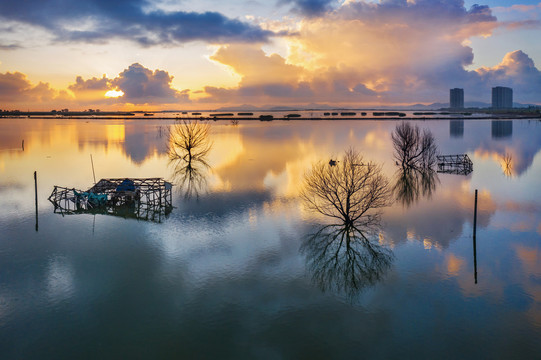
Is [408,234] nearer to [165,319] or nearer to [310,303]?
[310,303]

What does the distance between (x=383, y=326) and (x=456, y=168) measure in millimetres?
59076

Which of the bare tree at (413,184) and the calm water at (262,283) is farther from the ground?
the bare tree at (413,184)

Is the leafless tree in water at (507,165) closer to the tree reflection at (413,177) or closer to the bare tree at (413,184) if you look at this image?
the tree reflection at (413,177)

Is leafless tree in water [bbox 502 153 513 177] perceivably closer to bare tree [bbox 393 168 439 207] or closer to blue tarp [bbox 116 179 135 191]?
bare tree [bbox 393 168 439 207]

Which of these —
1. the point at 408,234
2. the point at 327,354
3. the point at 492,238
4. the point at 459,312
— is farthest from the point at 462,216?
the point at 327,354

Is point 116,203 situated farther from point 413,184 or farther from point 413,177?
point 413,177

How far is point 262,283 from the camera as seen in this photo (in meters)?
25.9

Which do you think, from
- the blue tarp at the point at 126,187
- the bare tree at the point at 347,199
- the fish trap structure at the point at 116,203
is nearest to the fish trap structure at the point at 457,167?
the bare tree at the point at 347,199

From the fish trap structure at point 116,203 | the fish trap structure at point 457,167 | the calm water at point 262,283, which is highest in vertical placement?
the fish trap structure at point 457,167

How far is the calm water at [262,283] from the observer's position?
19.7 metres

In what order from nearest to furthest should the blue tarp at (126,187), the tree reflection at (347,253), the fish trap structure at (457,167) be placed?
the tree reflection at (347,253), the blue tarp at (126,187), the fish trap structure at (457,167)

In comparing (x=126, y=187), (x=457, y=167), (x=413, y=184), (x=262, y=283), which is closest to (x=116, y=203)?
(x=126, y=187)

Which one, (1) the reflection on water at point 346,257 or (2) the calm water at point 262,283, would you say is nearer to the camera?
(2) the calm water at point 262,283

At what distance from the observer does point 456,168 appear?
71688mm
